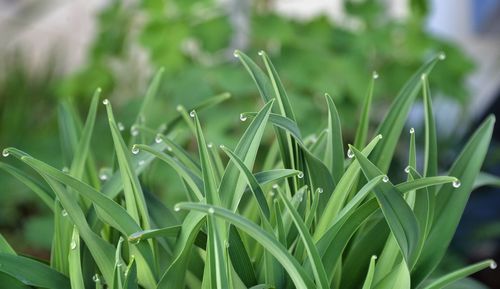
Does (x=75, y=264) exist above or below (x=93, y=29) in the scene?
below

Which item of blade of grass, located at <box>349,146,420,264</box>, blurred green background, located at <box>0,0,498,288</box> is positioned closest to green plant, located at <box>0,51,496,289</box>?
blade of grass, located at <box>349,146,420,264</box>

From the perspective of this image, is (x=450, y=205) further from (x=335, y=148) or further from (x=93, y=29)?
(x=93, y=29)

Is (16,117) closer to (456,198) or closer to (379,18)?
(379,18)

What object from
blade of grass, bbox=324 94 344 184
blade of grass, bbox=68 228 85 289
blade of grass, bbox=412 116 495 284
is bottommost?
blade of grass, bbox=412 116 495 284

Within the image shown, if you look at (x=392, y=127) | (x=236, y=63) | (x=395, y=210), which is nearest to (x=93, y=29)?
(x=236, y=63)

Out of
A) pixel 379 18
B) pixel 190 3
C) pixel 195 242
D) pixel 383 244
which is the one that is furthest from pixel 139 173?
pixel 379 18

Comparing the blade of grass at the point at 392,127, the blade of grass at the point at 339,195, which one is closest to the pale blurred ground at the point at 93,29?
the blade of grass at the point at 392,127

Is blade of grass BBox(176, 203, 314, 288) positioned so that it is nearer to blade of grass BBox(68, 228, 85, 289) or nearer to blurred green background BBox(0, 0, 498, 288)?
blade of grass BBox(68, 228, 85, 289)

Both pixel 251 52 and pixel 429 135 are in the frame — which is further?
pixel 251 52
